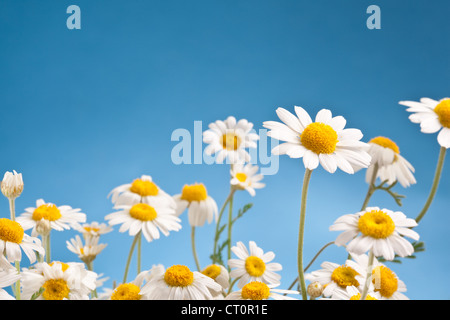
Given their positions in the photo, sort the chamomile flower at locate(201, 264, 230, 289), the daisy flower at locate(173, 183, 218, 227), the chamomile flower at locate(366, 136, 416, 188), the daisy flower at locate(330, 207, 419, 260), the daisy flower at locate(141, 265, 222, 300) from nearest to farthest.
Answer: the daisy flower at locate(330, 207, 419, 260) < the daisy flower at locate(141, 265, 222, 300) < the chamomile flower at locate(201, 264, 230, 289) < the chamomile flower at locate(366, 136, 416, 188) < the daisy flower at locate(173, 183, 218, 227)

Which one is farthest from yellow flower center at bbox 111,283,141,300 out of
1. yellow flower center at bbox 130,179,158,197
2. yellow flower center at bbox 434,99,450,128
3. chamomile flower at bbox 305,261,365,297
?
yellow flower center at bbox 434,99,450,128

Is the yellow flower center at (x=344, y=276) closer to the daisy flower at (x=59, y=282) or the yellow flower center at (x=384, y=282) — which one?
the yellow flower center at (x=384, y=282)

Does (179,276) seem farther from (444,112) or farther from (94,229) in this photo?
(444,112)

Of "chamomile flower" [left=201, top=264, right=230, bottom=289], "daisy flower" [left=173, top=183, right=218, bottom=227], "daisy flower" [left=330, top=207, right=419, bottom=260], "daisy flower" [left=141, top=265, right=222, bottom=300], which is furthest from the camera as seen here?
"daisy flower" [left=173, top=183, right=218, bottom=227]

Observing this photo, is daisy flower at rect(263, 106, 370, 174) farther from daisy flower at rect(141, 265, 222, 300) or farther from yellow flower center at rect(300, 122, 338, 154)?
daisy flower at rect(141, 265, 222, 300)

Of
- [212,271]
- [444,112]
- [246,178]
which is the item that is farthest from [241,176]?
[444,112]
